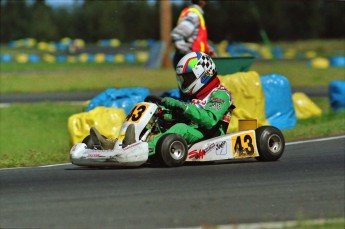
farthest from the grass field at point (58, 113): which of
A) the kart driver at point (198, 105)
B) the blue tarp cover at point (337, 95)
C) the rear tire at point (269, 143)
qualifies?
the rear tire at point (269, 143)

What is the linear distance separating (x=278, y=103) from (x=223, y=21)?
4085 cm

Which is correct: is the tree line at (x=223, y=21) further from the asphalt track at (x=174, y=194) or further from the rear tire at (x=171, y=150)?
the asphalt track at (x=174, y=194)

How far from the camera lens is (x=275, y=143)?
881 centimetres

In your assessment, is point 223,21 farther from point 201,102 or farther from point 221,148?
point 221,148

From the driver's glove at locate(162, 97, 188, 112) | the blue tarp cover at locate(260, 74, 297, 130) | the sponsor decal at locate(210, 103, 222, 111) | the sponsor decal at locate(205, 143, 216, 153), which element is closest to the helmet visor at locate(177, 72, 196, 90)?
the sponsor decal at locate(210, 103, 222, 111)

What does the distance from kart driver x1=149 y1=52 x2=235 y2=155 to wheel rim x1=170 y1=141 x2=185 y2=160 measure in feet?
0.65

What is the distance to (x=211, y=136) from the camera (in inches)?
346

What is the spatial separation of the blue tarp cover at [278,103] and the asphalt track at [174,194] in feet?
A: 13.1

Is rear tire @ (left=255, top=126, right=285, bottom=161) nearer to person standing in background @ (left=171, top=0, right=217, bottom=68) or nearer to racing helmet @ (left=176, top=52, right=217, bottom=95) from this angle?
racing helmet @ (left=176, top=52, right=217, bottom=95)

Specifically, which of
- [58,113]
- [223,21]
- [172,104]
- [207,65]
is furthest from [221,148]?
[223,21]

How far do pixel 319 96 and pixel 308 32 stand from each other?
3947cm

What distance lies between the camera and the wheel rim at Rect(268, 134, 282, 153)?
8.79 m

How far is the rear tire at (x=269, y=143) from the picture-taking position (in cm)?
871

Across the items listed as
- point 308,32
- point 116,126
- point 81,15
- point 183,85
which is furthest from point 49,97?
point 308,32
